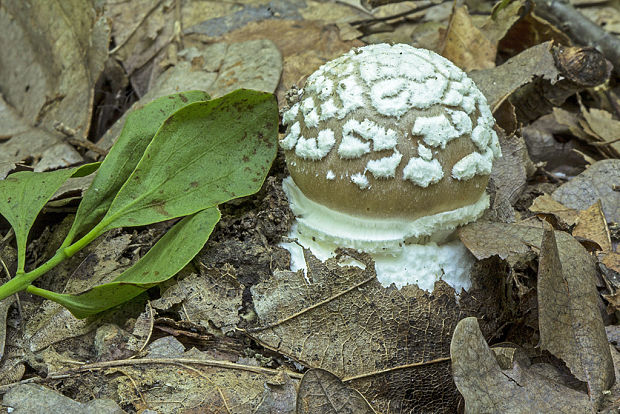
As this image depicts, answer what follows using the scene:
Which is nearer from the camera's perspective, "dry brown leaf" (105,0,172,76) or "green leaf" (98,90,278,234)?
"green leaf" (98,90,278,234)

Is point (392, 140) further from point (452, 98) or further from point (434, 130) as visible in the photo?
point (452, 98)

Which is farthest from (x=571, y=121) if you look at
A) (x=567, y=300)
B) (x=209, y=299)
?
(x=209, y=299)

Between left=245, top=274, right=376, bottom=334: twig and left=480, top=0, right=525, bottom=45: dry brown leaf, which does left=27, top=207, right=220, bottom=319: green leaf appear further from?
left=480, top=0, right=525, bottom=45: dry brown leaf

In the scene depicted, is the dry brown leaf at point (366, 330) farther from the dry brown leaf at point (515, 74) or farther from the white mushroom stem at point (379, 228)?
the dry brown leaf at point (515, 74)

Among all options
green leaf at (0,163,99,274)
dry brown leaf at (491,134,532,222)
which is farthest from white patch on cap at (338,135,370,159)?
green leaf at (0,163,99,274)

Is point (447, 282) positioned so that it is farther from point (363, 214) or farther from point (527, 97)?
point (527, 97)

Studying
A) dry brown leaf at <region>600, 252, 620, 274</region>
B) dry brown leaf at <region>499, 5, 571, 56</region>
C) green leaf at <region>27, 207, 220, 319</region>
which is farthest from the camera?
dry brown leaf at <region>499, 5, 571, 56</region>
